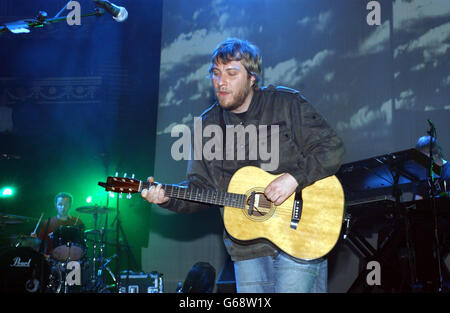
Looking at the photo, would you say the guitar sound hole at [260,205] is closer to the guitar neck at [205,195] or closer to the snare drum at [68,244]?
the guitar neck at [205,195]

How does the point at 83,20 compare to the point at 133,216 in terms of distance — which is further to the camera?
the point at 83,20

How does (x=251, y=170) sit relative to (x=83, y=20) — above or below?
below

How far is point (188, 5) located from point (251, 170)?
5.54m

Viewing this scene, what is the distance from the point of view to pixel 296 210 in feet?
9.42

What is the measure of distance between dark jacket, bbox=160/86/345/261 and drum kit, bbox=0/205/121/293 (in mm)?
3269

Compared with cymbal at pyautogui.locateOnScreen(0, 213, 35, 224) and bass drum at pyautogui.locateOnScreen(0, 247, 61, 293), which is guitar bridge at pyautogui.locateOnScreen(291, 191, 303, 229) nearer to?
bass drum at pyautogui.locateOnScreen(0, 247, 61, 293)

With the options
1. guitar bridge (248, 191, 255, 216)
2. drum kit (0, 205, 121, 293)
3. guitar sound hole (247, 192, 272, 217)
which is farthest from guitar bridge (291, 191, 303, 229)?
drum kit (0, 205, 121, 293)

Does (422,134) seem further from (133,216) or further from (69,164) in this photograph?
(69,164)

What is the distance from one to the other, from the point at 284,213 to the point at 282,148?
44cm

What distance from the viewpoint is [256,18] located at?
7.53 m

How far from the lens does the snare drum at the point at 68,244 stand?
6.30 meters

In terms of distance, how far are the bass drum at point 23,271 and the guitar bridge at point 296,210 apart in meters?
3.92
